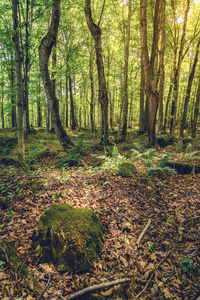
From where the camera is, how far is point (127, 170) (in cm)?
582

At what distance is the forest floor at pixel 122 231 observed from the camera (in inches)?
95.0

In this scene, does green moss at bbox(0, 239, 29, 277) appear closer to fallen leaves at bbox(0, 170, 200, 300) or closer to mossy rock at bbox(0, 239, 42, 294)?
mossy rock at bbox(0, 239, 42, 294)

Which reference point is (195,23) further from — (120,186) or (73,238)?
(73,238)

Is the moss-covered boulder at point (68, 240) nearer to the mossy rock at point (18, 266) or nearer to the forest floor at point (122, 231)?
the forest floor at point (122, 231)

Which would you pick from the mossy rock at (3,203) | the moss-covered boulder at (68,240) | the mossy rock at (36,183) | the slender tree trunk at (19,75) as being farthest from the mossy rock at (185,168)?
the slender tree trunk at (19,75)

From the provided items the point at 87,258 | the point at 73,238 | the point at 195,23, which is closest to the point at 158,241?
the point at 87,258

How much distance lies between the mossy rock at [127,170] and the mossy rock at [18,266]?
389cm

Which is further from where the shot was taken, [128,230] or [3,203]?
[3,203]

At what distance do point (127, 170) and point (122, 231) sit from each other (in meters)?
2.60

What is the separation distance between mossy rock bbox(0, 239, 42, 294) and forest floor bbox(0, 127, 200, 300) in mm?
59

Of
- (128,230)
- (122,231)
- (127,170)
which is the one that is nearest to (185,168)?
(127,170)

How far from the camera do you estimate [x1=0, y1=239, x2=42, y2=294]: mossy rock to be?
7.62ft

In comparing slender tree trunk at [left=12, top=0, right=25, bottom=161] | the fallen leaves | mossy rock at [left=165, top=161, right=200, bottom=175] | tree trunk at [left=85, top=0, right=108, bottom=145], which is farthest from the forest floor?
tree trunk at [left=85, top=0, right=108, bottom=145]

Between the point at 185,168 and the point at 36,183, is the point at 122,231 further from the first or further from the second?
the point at 185,168
